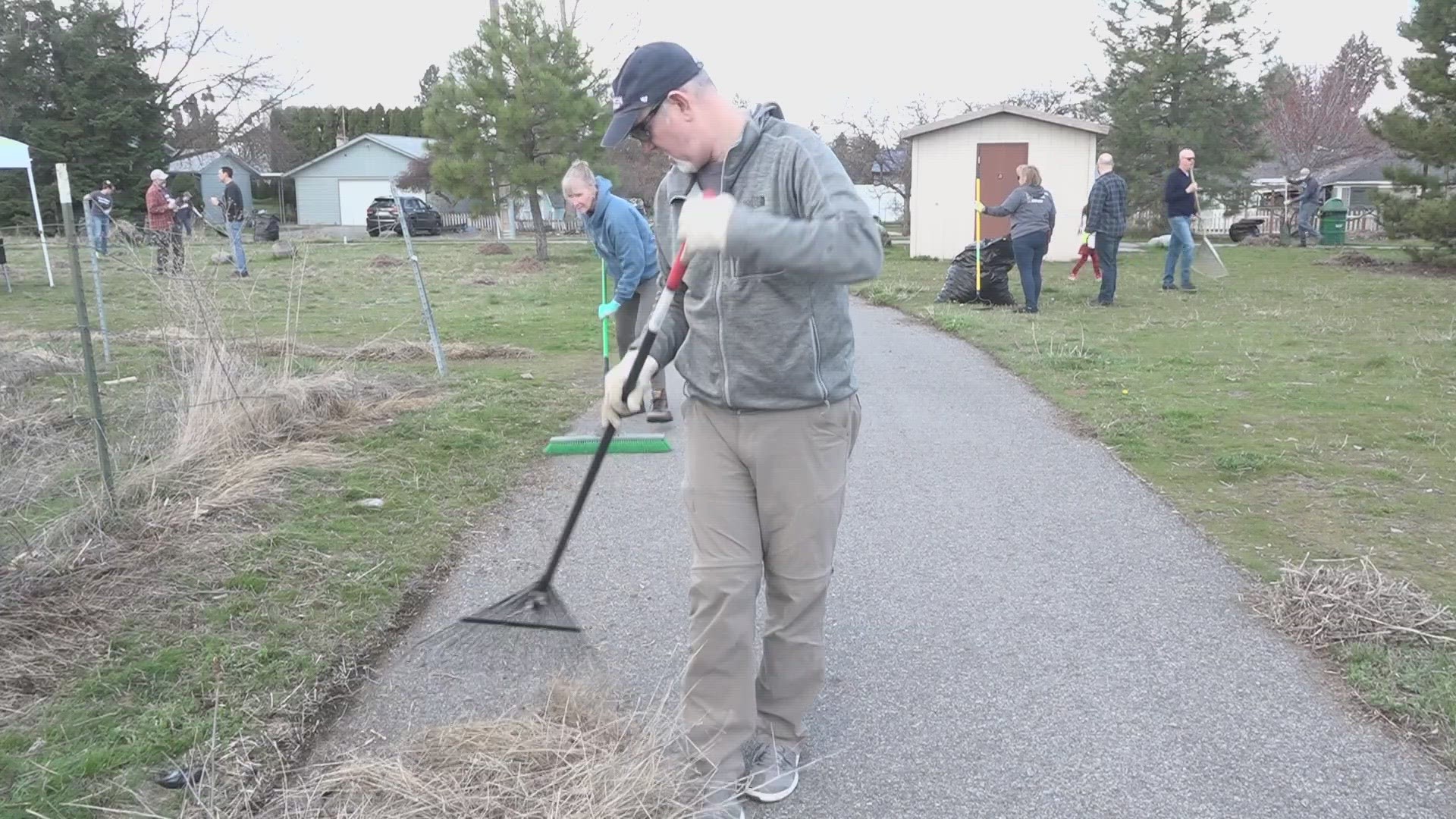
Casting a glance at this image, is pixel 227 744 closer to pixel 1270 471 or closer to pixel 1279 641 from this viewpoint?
pixel 1279 641

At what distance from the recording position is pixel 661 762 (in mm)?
2711

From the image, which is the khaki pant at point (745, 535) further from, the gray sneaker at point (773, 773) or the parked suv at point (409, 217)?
the parked suv at point (409, 217)

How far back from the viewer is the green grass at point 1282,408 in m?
4.69

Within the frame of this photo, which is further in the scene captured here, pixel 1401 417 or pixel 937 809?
pixel 1401 417

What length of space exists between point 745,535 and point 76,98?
43.1 m

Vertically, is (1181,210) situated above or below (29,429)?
above

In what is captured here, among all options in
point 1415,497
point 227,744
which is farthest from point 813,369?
point 1415,497

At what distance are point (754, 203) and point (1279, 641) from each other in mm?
2549

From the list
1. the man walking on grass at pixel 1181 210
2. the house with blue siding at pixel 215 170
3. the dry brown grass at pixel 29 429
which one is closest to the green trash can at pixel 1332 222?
the man walking on grass at pixel 1181 210

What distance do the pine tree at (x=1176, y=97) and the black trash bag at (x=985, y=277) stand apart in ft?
60.8

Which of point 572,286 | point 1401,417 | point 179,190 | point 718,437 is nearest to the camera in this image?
point 718,437

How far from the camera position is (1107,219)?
1392cm

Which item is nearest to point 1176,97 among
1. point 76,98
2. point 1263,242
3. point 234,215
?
point 1263,242

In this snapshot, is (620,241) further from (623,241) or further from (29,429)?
(29,429)
